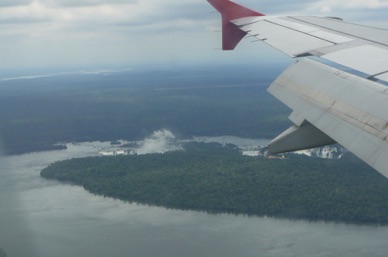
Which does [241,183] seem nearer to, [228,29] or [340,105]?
A: [228,29]

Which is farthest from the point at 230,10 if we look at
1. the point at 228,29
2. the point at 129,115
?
the point at 129,115

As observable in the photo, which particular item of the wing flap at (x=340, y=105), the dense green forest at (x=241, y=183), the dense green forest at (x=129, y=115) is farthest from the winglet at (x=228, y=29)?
the dense green forest at (x=129, y=115)

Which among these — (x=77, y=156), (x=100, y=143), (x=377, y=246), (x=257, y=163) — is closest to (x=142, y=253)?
(x=377, y=246)

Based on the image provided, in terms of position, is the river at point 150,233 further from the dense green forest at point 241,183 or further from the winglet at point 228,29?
the winglet at point 228,29

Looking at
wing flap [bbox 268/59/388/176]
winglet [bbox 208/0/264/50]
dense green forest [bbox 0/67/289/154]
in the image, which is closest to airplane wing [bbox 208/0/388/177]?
wing flap [bbox 268/59/388/176]

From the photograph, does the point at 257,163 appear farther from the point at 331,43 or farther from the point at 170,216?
the point at 331,43

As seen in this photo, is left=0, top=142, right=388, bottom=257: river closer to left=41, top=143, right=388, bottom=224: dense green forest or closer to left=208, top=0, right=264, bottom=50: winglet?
left=41, top=143, right=388, bottom=224: dense green forest
